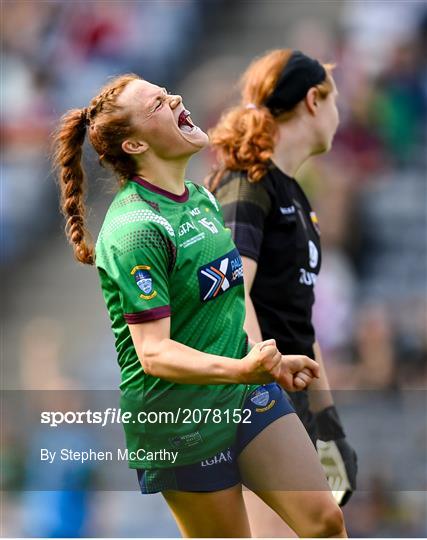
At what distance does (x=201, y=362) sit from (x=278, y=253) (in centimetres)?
100

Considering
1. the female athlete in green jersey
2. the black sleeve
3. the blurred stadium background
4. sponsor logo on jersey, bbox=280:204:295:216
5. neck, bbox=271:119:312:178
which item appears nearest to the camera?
the female athlete in green jersey

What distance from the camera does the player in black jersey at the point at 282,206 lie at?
12.6 feet

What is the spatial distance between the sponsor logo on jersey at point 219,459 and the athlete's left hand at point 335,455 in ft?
2.62

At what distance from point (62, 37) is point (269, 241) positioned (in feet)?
20.9

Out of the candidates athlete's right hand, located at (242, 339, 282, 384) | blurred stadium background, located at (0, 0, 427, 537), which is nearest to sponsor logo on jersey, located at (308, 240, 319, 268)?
athlete's right hand, located at (242, 339, 282, 384)

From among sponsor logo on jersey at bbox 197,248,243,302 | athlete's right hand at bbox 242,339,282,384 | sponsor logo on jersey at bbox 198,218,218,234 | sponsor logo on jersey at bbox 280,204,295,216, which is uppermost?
sponsor logo on jersey at bbox 198,218,218,234

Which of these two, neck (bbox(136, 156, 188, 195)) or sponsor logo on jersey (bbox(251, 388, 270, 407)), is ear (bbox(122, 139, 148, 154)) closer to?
neck (bbox(136, 156, 188, 195))

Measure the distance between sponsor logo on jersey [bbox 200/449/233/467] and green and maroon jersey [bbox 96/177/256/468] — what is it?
1 centimetres

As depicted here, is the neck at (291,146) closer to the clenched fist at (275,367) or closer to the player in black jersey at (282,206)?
the player in black jersey at (282,206)

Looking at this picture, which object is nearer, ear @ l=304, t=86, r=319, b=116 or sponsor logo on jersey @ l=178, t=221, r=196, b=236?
sponsor logo on jersey @ l=178, t=221, r=196, b=236

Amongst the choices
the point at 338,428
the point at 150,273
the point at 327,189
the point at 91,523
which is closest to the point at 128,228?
the point at 150,273

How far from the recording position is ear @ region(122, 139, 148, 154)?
326 centimetres

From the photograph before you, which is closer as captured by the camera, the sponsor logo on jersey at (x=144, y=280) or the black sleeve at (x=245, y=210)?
the sponsor logo on jersey at (x=144, y=280)

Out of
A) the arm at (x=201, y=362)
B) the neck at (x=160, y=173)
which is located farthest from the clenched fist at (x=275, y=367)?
the neck at (x=160, y=173)
